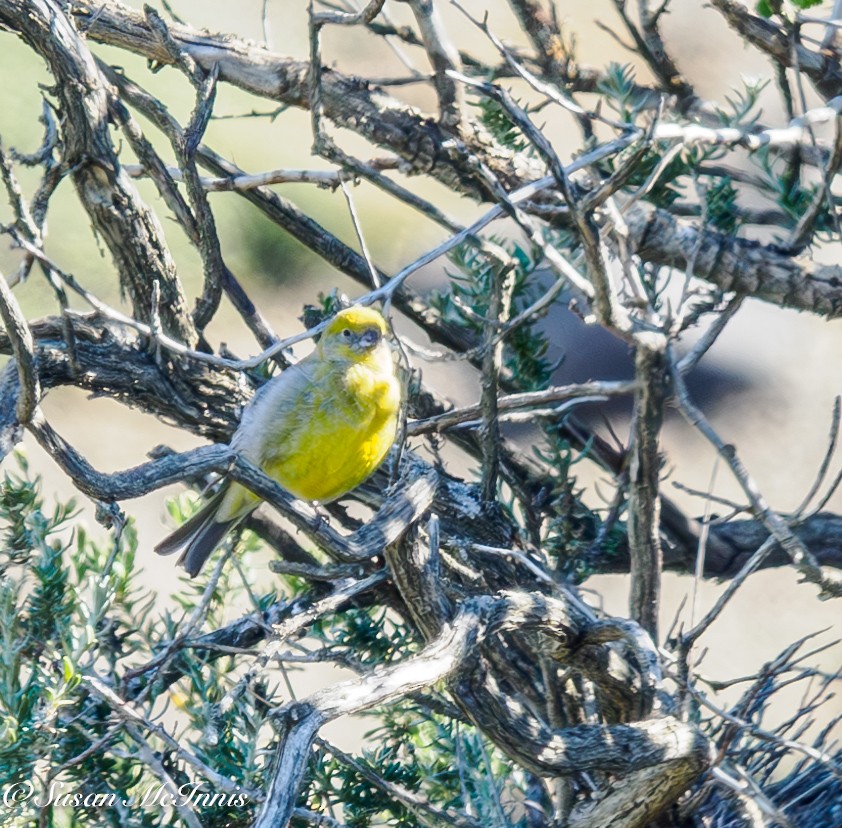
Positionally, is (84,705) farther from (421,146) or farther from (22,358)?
(421,146)

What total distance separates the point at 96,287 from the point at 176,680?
9.86 feet

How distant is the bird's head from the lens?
2.90 metres

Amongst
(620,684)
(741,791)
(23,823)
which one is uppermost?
(23,823)

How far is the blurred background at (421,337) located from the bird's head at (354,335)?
2.28 meters

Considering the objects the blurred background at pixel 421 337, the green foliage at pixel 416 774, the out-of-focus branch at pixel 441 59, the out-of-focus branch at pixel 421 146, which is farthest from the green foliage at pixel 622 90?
the blurred background at pixel 421 337

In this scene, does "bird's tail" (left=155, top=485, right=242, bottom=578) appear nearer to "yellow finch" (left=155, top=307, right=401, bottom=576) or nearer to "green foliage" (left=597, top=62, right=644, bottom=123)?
"yellow finch" (left=155, top=307, right=401, bottom=576)

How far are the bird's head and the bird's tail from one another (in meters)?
0.53

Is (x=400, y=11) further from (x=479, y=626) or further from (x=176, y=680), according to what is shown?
(x=479, y=626)

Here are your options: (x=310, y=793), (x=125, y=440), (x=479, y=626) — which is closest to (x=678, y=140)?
(x=479, y=626)

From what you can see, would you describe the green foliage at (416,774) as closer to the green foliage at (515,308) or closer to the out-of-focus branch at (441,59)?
the green foliage at (515,308)

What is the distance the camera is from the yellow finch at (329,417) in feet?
9.21

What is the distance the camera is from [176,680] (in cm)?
286

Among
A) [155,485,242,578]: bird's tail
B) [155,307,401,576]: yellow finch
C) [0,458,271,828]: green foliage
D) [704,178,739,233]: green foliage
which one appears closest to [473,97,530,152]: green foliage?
[704,178,739,233]: green foliage

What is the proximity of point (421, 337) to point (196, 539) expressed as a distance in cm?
318
